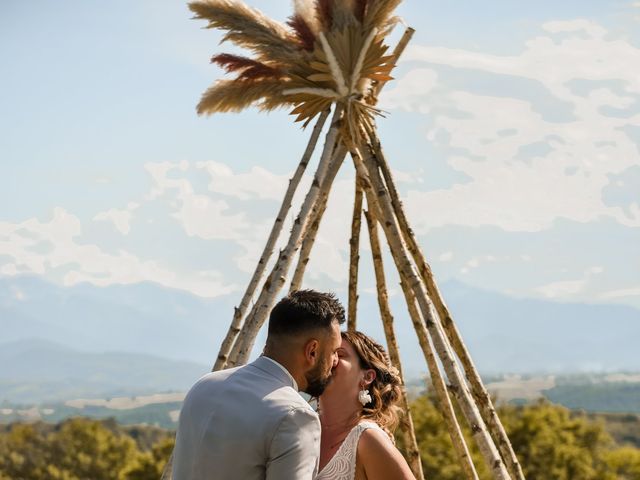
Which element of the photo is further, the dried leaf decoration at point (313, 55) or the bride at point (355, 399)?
the dried leaf decoration at point (313, 55)

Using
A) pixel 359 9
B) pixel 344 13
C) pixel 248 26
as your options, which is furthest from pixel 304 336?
pixel 248 26

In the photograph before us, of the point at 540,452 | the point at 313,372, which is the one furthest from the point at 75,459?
the point at 313,372

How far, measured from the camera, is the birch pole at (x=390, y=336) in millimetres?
9266

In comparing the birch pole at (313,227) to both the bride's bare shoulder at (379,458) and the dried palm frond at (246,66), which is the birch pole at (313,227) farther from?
the bride's bare shoulder at (379,458)

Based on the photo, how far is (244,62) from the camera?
9.54 m

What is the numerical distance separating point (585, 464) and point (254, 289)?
1988cm

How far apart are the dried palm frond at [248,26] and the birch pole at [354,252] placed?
1.58 meters

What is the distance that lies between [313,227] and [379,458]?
5.99 m

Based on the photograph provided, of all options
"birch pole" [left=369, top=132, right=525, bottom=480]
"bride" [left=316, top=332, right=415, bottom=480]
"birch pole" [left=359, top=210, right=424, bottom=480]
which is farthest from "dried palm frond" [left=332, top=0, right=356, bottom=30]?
"bride" [left=316, top=332, right=415, bottom=480]

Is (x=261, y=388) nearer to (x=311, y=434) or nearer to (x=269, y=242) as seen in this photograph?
(x=311, y=434)

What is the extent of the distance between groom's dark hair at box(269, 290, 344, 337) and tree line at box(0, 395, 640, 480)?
2087 centimetres

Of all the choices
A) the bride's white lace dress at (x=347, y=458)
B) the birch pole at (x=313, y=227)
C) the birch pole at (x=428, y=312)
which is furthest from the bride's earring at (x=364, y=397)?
the birch pole at (x=313, y=227)

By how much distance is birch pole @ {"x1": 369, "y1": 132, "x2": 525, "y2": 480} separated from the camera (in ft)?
27.6

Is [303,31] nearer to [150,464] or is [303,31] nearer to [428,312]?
[428,312]
